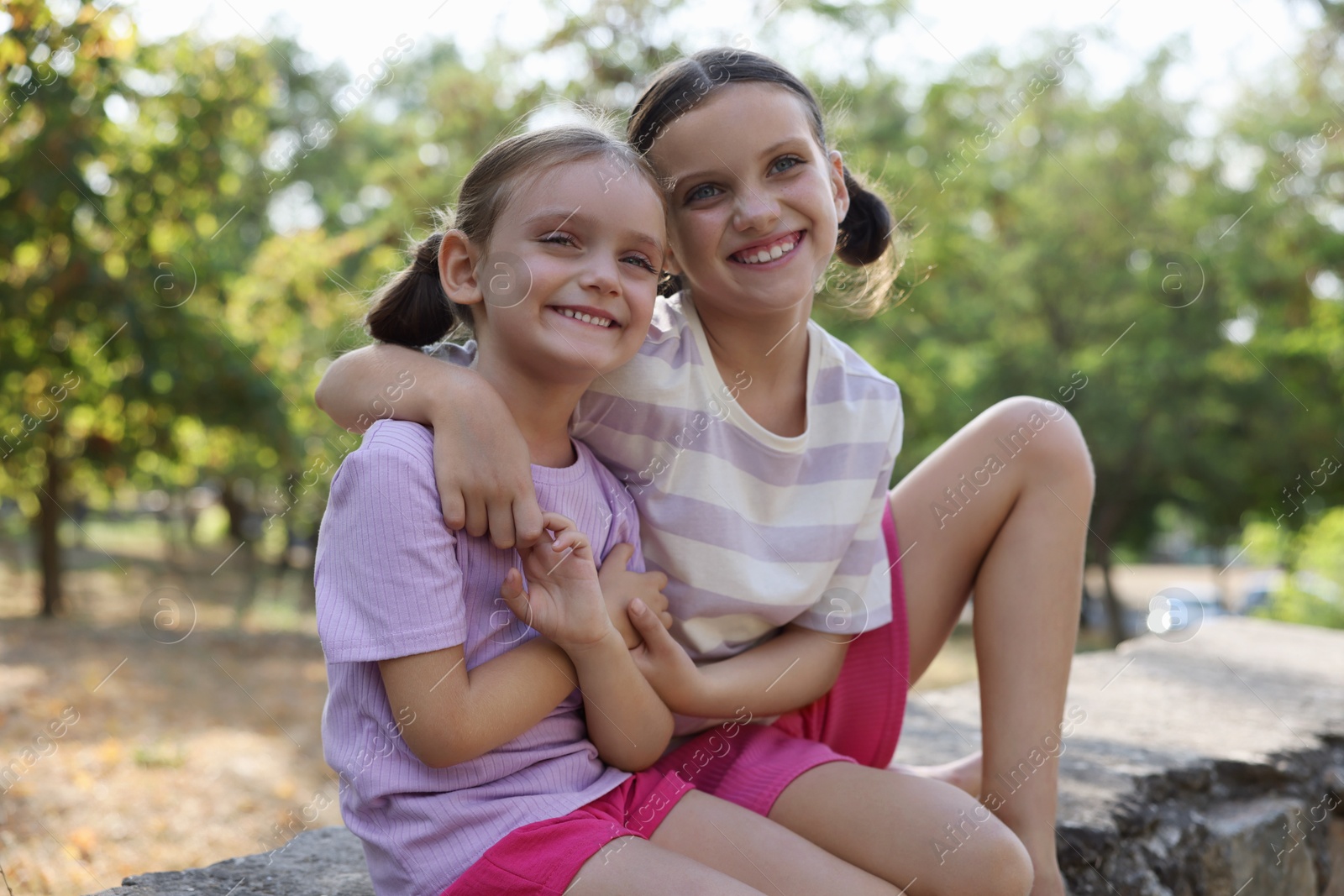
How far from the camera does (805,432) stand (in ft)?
6.27

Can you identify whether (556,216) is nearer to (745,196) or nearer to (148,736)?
(745,196)

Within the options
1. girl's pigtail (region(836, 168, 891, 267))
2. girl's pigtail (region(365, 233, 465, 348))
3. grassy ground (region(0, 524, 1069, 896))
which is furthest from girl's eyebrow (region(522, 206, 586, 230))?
grassy ground (region(0, 524, 1069, 896))

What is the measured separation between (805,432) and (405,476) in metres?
Result: 0.79

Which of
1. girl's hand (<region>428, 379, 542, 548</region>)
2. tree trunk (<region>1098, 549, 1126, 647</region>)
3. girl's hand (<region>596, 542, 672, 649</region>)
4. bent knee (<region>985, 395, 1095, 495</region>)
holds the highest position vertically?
girl's hand (<region>428, 379, 542, 548</region>)

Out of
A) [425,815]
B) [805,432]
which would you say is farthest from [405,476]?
[805,432]

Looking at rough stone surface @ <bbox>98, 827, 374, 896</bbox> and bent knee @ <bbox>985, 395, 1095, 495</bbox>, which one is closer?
rough stone surface @ <bbox>98, 827, 374, 896</bbox>

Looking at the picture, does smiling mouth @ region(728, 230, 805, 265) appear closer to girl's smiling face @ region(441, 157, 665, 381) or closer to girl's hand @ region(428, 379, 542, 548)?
girl's smiling face @ region(441, 157, 665, 381)

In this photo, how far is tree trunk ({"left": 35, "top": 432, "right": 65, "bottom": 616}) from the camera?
857 cm

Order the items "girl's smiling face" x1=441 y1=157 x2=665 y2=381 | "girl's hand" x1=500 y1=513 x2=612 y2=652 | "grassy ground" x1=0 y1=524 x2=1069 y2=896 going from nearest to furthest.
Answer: "girl's hand" x1=500 y1=513 x2=612 y2=652
"girl's smiling face" x1=441 y1=157 x2=665 y2=381
"grassy ground" x1=0 y1=524 x2=1069 y2=896

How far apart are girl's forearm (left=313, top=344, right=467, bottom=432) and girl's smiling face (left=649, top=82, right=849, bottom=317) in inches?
20.2

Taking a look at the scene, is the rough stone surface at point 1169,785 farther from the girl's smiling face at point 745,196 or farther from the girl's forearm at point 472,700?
the girl's smiling face at point 745,196

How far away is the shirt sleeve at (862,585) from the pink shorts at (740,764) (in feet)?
0.33

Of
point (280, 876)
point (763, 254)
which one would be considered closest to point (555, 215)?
point (763, 254)

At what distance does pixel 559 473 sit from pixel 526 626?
237 millimetres
